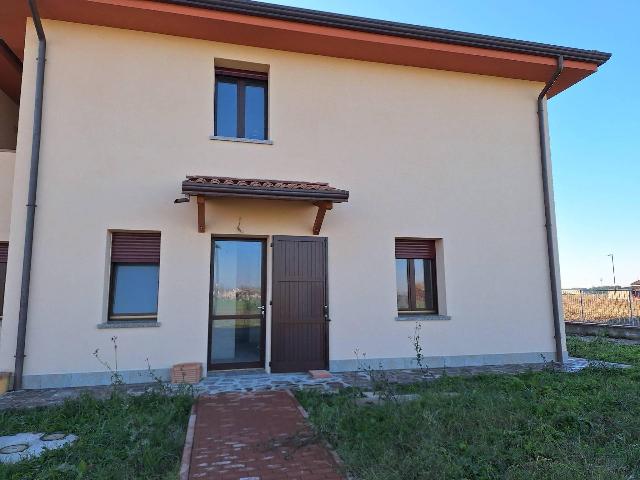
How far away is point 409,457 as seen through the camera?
11.3ft

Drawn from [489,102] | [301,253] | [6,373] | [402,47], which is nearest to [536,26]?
[489,102]

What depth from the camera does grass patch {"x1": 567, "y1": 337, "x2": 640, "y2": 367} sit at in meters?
8.16

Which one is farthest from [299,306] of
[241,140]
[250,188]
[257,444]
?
[257,444]

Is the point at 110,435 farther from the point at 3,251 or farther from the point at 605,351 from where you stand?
the point at 605,351

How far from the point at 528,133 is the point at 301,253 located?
5617 mm

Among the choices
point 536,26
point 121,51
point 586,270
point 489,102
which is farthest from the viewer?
point 586,270

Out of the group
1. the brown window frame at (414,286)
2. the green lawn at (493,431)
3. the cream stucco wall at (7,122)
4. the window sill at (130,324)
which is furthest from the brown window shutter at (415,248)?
the cream stucco wall at (7,122)

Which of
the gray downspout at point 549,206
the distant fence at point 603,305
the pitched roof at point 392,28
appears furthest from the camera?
the distant fence at point 603,305

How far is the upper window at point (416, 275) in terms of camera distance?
810 centimetres

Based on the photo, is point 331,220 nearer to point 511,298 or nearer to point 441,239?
point 441,239

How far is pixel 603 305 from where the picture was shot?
42.2ft

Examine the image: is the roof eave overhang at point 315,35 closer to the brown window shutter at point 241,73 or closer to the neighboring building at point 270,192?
the neighboring building at point 270,192

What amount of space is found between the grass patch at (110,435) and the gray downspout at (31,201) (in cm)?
134

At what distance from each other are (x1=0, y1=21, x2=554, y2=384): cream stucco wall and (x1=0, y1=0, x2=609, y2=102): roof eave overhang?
22 cm
